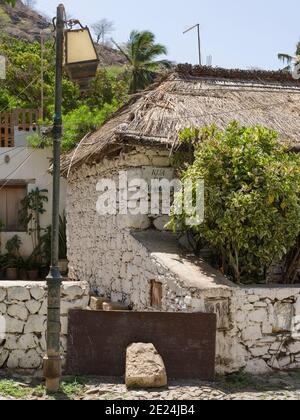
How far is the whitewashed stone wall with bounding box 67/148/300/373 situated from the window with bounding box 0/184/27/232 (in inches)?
186

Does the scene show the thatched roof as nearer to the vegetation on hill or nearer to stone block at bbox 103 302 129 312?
stone block at bbox 103 302 129 312

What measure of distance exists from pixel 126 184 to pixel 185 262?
72.7 inches

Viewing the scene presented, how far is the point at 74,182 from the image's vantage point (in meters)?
11.5

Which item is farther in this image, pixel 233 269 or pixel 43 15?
pixel 43 15

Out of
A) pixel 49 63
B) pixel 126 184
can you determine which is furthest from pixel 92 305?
pixel 49 63

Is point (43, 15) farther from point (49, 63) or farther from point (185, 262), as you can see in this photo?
point (185, 262)

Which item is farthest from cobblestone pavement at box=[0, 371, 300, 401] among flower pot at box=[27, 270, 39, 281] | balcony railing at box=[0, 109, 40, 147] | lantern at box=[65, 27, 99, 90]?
balcony railing at box=[0, 109, 40, 147]

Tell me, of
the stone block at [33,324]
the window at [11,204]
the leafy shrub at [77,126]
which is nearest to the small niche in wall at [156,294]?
the stone block at [33,324]

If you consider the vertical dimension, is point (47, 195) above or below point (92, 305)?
above

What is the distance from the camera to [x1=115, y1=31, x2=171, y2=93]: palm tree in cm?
2066

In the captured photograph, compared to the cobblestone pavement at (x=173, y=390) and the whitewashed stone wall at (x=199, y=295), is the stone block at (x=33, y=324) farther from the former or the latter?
the whitewashed stone wall at (x=199, y=295)

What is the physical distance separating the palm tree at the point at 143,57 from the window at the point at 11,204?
305 inches

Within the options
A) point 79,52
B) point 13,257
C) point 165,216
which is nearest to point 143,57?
point 13,257

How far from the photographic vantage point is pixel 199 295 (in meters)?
6.07
